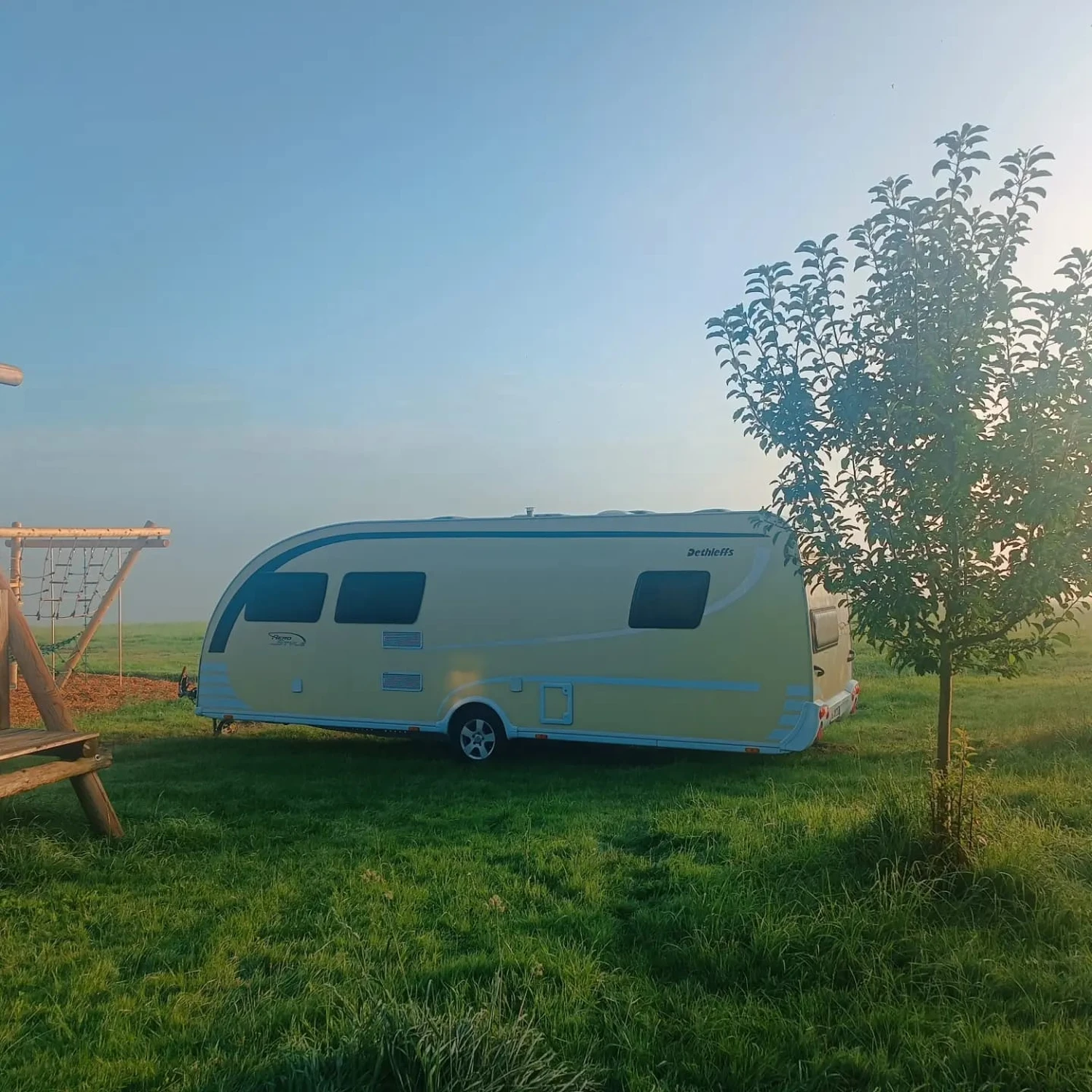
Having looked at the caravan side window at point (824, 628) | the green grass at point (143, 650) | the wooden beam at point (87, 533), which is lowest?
the green grass at point (143, 650)

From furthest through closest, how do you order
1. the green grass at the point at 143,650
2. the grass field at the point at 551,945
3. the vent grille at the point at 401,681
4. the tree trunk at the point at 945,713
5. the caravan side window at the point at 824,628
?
1. the green grass at the point at 143,650
2. the vent grille at the point at 401,681
3. the caravan side window at the point at 824,628
4. the tree trunk at the point at 945,713
5. the grass field at the point at 551,945

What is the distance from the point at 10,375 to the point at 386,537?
5.59 m

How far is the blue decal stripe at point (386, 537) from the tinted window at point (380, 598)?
47cm

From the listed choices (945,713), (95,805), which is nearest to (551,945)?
(945,713)

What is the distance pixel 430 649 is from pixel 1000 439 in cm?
758

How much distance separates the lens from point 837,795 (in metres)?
8.47

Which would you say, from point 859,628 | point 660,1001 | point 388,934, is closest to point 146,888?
point 388,934

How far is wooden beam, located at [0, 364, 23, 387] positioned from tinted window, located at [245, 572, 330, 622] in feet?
18.3

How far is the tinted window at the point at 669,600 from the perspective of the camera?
10617 millimetres

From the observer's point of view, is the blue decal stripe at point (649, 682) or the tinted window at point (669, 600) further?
the tinted window at point (669, 600)

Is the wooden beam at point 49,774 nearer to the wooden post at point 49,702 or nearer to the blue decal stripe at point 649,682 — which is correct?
the wooden post at point 49,702

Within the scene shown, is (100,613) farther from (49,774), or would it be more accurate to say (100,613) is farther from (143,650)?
(143,650)

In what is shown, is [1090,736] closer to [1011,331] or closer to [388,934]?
[1011,331]

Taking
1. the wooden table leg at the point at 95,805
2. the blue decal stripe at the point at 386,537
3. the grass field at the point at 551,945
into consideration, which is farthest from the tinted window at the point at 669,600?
the wooden table leg at the point at 95,805
